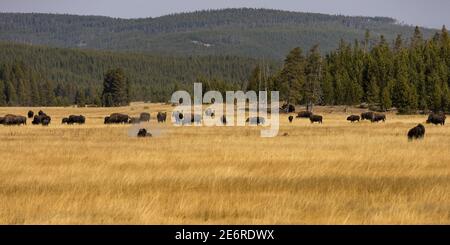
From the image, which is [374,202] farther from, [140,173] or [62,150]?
[62,150]

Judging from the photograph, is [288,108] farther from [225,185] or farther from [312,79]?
[225,185]

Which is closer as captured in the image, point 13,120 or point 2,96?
point 13,120

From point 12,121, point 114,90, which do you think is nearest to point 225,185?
point 12,121

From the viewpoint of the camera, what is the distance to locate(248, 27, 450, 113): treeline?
281 ft

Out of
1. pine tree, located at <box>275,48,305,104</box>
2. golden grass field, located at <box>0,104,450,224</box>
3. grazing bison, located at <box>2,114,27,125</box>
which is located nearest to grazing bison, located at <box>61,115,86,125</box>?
grazing bison, located at <box>2,114,27,125</box>

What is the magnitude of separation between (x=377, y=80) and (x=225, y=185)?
86.8 metres

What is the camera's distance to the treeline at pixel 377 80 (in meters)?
85.6

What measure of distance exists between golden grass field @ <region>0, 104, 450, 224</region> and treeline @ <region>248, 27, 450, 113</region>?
60355 mm

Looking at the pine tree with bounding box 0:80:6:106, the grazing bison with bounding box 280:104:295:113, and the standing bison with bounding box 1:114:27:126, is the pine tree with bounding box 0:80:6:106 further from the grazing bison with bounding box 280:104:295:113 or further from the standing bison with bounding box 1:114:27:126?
the standing bison with bounding box 1:114:27:126

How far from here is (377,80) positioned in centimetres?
10000

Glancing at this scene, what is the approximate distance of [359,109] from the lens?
92.4 meters

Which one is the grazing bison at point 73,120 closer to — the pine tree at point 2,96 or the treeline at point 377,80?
the treeline at point 377,80
